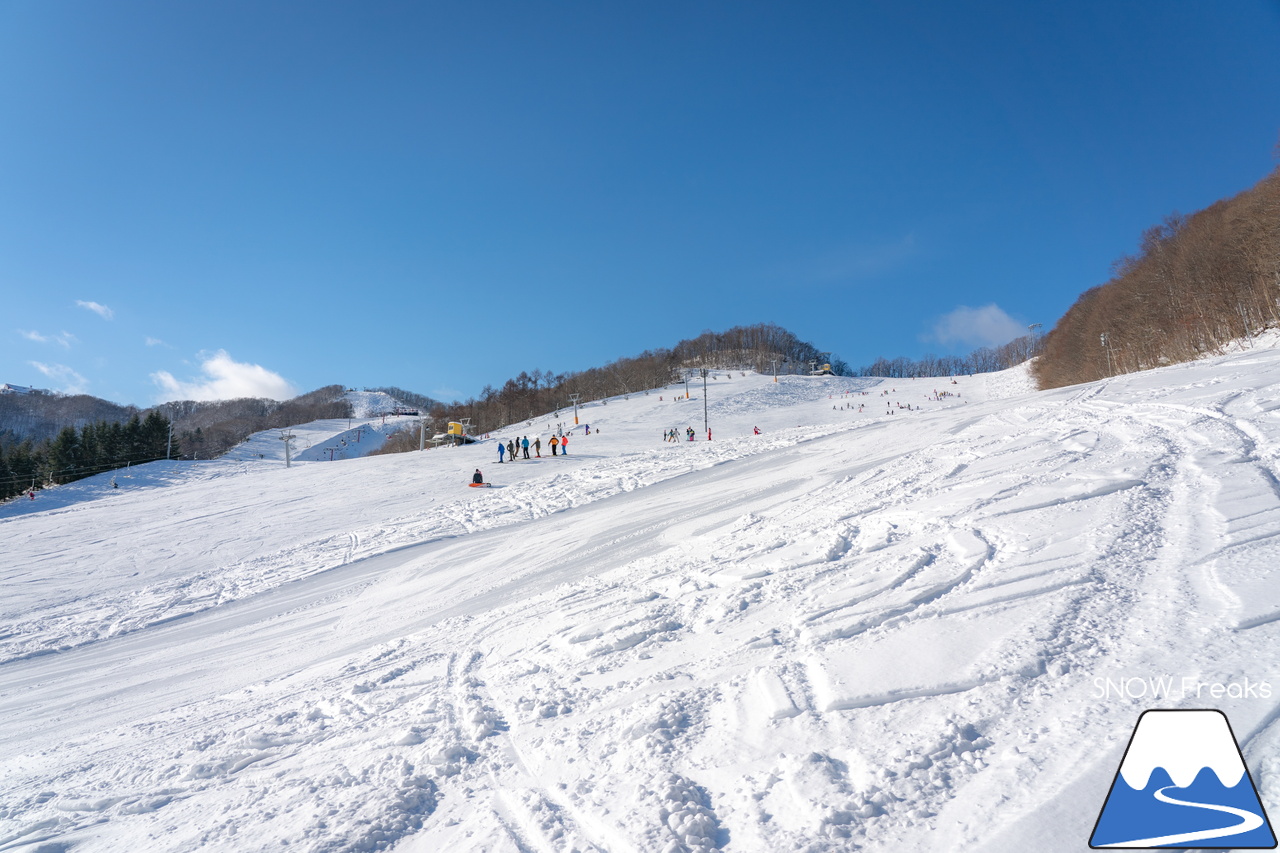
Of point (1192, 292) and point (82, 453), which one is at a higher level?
point (1192, 292)

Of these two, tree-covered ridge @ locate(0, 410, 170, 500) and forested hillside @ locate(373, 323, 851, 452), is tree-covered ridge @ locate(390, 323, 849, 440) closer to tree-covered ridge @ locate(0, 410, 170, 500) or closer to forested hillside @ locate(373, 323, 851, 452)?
forested hillside @ locate(373, 323, 851, 452)

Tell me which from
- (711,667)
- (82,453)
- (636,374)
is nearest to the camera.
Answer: (711,667)

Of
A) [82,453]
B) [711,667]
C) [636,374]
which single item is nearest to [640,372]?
[636,374]

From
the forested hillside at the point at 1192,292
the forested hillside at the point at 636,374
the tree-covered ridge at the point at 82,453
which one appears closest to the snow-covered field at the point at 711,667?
the forested hillside at the point at 1192,292

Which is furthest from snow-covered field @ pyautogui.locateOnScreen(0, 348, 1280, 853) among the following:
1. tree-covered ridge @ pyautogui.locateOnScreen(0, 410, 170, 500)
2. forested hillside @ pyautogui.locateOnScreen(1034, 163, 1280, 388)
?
tree-covered ridge @ pyautogui.locateOnScreen(0, 410, 170, 500)

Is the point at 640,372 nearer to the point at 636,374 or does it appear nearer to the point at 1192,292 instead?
the point at 636,374

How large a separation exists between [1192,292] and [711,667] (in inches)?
2221

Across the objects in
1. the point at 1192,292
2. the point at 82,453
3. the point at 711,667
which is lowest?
the point at 711,667

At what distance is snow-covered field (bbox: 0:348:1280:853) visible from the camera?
11.3ft

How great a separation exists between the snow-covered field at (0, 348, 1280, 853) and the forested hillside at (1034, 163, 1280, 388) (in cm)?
3370

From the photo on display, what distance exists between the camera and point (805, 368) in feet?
516

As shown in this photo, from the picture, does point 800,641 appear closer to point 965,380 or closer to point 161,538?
point 161,538

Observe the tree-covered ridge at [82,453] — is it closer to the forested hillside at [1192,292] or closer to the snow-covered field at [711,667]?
the snow-covered field at [711,667]

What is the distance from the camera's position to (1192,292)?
42.1 m
